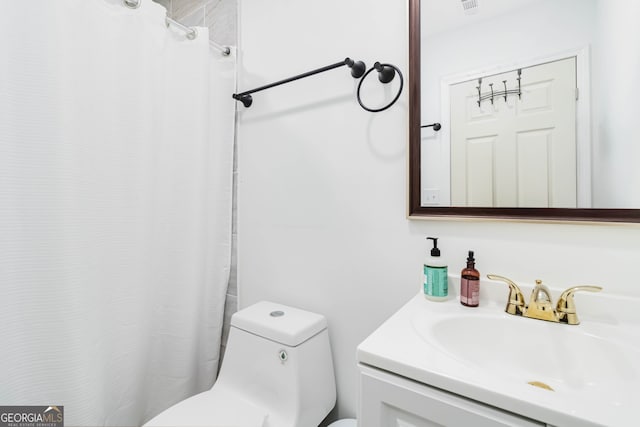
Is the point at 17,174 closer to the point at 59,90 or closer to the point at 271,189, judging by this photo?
the point at 59,90

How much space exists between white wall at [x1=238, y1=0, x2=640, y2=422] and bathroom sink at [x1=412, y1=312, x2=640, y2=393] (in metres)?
0.16

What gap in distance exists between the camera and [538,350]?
657mm

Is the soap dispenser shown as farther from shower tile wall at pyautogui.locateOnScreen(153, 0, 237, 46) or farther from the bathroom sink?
shower tile wall at pyautogui.locateOnScreen(153, 0, 237, 46)

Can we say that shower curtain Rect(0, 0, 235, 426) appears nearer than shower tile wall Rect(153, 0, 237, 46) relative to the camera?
Yes

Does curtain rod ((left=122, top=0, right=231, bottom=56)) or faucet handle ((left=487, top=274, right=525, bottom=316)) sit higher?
curtain rod ((left=122, top=0, right=231, bottom=56))

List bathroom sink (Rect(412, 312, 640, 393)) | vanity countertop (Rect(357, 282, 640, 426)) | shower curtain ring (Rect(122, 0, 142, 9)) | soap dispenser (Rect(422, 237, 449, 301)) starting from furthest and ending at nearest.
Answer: shower curtain ring (Rect(122, 0, 142, 9)) < soap dispenser (Rect(422, 237, 449, 301)) < bathroom sink (Rect(412, 312, 640, 393)) < vanity countertop (Rect(357, 282, 640, 426))

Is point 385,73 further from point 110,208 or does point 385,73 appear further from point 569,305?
point 110,208

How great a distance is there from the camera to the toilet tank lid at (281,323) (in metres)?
0.97

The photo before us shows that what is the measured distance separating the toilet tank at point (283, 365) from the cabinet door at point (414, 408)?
1.46 ft

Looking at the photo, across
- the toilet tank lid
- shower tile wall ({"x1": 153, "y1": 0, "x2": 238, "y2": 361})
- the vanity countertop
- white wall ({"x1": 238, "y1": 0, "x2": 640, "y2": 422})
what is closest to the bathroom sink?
the vanity countertop

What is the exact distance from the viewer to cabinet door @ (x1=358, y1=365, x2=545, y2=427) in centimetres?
45

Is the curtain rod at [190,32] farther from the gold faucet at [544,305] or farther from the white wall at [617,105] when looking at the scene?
the gold faucet at [544,305]

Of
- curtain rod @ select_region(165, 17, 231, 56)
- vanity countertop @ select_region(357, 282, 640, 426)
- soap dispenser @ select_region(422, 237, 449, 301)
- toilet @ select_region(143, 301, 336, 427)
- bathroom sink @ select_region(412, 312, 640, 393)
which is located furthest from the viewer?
curtain rod @ select_region(165, 17, 231, 56)

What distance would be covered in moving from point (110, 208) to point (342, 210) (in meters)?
0.82
